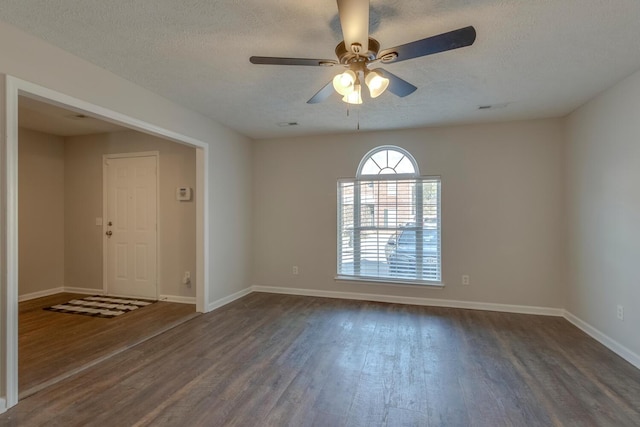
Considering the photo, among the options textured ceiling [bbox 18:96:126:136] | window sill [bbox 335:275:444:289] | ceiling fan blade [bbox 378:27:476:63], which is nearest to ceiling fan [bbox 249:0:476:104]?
ceiling fan blade [bbox 378:27:476:63]

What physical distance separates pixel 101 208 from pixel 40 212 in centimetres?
90

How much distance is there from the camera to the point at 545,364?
2729 mm

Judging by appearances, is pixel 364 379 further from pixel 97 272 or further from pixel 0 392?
pixel 97 272

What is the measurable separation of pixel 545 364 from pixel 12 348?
4036 millimetres

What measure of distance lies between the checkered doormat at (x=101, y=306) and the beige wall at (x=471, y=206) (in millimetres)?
2133

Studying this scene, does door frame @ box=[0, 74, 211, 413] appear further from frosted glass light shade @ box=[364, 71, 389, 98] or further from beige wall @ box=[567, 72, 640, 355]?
beige wall @ box=[567, 72, 640, 355]

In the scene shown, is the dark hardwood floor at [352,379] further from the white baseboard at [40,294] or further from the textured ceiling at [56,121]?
the white baseboard at [40,294]

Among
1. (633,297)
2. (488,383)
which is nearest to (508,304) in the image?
(633,297)

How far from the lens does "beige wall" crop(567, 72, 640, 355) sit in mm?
2797

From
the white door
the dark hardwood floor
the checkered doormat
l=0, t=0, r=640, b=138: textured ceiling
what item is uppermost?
l=0, t=0, r=640, b=138: textured ceiling

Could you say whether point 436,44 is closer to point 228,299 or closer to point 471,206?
point 471,206

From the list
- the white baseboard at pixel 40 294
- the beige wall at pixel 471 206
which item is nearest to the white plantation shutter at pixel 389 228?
the beige wall at pixel 471 206

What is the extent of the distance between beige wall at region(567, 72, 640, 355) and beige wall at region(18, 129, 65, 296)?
7.32 m

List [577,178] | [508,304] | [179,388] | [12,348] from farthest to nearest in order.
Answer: [508,304] → [577,178] → [179,388] → [12,348]
